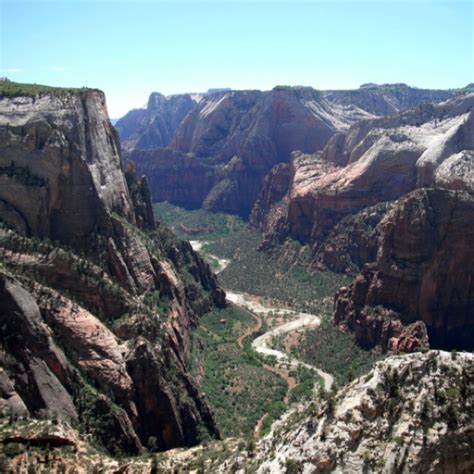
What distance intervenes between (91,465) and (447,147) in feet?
347

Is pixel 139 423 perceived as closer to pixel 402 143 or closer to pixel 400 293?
pixel 400 293

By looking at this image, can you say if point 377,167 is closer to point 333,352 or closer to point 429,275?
point 429,275

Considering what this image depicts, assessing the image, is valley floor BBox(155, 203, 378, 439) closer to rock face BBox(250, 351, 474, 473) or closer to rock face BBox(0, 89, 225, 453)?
rock face BBox(0, 89, 225, 453)

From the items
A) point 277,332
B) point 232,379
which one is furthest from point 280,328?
point 232,379

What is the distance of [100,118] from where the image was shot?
92.1 meters

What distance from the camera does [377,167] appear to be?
457 feet

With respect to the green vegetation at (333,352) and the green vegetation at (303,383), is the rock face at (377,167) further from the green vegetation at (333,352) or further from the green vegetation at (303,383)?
the green vegetation at (303,383)

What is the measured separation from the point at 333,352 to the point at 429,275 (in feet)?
55.7

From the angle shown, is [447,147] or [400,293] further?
[447,147]

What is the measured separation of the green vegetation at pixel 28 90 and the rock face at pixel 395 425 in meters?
61.2

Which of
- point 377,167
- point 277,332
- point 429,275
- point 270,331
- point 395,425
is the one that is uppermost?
point 377,167

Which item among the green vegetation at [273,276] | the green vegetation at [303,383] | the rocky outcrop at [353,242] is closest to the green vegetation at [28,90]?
the green vegetation at [303,383]

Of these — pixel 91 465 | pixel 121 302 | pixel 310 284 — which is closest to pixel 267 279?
pixel 310 284

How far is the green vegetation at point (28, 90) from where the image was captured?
83.2 m
